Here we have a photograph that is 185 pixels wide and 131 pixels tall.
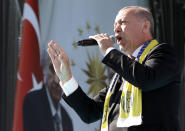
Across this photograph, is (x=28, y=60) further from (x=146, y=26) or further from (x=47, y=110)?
(x=146, y=26)

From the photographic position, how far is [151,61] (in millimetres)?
1643

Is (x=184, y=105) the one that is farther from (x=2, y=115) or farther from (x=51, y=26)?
(x=2, y=115)

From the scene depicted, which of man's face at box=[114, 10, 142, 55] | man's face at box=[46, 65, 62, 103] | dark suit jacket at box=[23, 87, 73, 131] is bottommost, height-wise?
dark suit jacket at box=[23, 87, 73, 131]

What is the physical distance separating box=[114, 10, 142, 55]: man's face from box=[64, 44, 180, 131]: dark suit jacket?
6.9 inches

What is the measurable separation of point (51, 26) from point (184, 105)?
169 cm

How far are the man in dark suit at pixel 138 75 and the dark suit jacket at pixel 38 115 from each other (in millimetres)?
1372

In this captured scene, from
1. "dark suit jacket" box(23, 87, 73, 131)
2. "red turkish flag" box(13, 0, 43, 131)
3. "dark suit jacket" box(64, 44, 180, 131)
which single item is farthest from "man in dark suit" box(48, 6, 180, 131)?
"red turkish flag" box(13, 0, 43, 131)

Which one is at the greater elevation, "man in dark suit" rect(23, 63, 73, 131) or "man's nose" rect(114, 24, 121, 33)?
"man's nose" rect(114, 24, 121, 33)

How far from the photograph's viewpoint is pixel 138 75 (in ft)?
5.10

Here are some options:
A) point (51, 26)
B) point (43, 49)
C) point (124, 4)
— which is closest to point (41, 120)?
point (43, 49)

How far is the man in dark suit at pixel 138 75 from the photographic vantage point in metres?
1.57

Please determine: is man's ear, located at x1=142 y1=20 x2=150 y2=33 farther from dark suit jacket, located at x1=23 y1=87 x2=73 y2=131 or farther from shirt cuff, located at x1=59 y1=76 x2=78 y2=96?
dark suit jacket, located at x1=23 y1=87 x2=73 y2=131

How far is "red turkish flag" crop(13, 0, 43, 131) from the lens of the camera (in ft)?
10.9

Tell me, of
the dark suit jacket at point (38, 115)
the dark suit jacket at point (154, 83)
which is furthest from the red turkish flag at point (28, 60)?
the dark suit jacket at point (154, 83)
